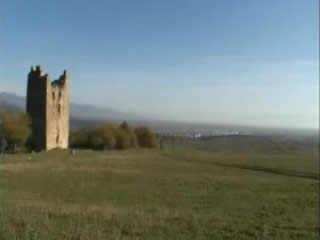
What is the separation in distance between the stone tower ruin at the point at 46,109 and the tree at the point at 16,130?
1.76 metres

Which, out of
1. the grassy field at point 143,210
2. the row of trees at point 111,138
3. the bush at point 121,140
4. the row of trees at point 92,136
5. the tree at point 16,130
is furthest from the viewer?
the bush at point 121,140

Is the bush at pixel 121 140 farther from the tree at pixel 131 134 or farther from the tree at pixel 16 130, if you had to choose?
the tree at pixel 16 130

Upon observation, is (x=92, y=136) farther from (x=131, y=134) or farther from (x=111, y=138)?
(x=131, y=134)

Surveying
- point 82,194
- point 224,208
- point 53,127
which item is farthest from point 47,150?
point 224,208

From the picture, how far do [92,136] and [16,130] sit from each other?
67.4 feet

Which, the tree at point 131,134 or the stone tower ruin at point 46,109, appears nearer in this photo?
the stone tower ruin at point 46,109

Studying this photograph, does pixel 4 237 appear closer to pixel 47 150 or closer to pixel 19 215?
pixel 19 215

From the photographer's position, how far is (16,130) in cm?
6488

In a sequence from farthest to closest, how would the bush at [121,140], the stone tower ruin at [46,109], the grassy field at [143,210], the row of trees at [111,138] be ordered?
the bush at [121,140] → the row of trees at [111,138] → the stone tower ruin at [46,109] → the grassy field at [143,210]

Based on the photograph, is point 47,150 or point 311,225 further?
point 47,150

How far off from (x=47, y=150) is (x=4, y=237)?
59.1 metres

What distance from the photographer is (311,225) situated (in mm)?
14531

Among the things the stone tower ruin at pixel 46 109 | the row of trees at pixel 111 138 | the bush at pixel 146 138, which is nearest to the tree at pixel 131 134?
the row of trees at pixel 111 138

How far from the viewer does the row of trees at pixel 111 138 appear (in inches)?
3242
